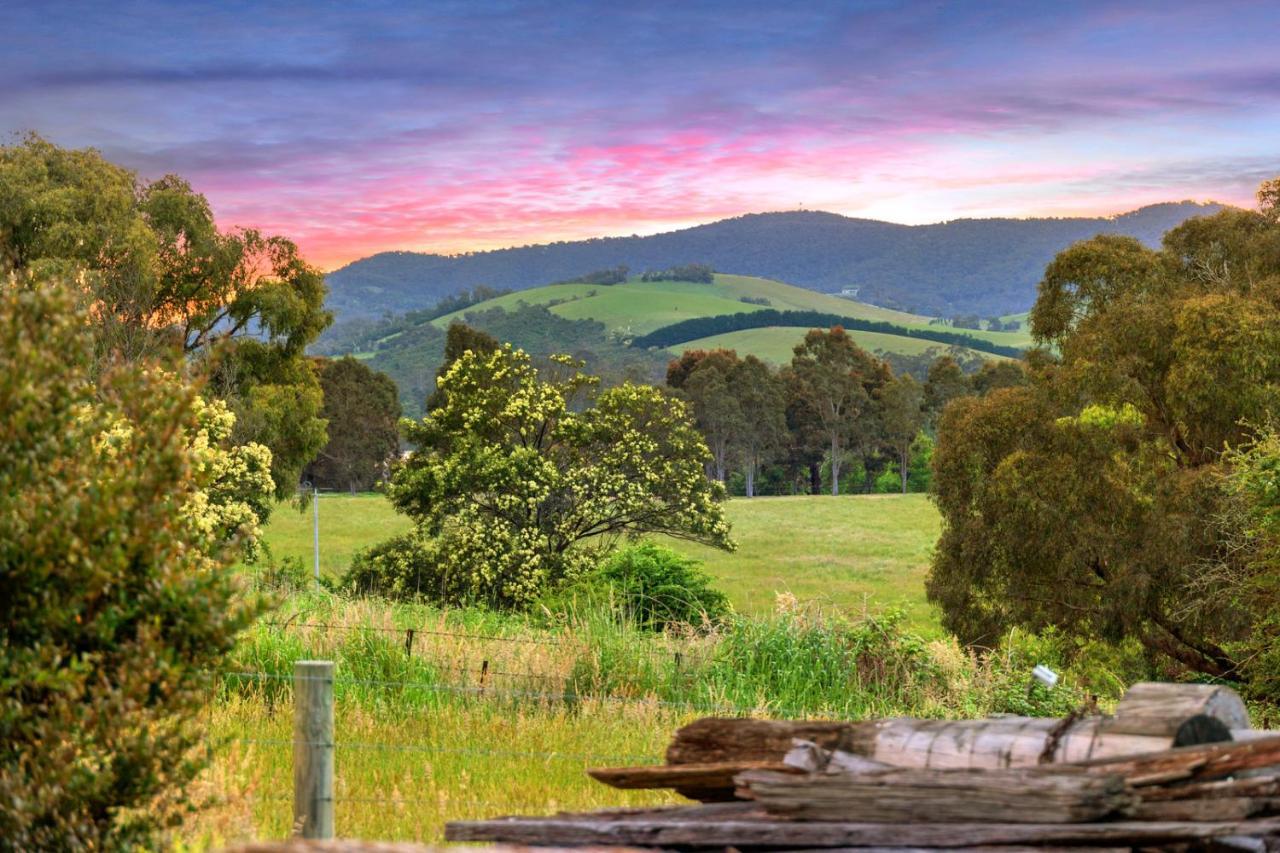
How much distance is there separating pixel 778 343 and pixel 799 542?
76884 millimetres

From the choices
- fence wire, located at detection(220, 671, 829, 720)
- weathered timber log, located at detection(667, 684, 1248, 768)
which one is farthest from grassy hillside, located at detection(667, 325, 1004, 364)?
weathered timber log, located at detection(667, 684, 1248, 768)

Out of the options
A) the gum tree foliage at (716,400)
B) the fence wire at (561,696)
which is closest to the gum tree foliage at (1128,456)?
the fence wire at (561,696)

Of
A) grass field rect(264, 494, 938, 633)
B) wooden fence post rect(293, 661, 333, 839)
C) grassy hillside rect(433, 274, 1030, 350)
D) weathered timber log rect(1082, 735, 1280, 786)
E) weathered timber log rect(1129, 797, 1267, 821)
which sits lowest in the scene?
grass field rect(264, 494, 938, 633)

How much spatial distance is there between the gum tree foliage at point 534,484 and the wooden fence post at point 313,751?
1992cm

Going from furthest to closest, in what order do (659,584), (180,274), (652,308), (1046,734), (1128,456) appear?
1. (652,308)
2. (180,274)
3. (1128,456)
4. (659,584)
5. (1046,734)

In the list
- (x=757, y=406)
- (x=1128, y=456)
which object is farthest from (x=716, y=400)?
(x=1128, y=456)

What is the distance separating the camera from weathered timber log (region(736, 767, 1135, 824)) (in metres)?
4.14

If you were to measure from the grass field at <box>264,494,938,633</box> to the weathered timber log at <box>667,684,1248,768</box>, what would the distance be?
39165 mm

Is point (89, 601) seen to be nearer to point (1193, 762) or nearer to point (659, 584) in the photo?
point (1193, 762)

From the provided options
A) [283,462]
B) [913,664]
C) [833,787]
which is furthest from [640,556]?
[283,462]

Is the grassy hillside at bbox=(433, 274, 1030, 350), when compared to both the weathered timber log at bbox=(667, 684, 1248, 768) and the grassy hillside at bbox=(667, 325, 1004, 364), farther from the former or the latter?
the weathered timber log at bbox=(667, 684, 1248, 768)

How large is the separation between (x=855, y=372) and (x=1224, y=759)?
78294 millimetres

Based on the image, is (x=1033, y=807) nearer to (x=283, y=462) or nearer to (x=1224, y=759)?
(x=1224, y=759)

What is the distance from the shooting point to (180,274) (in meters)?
38.7
